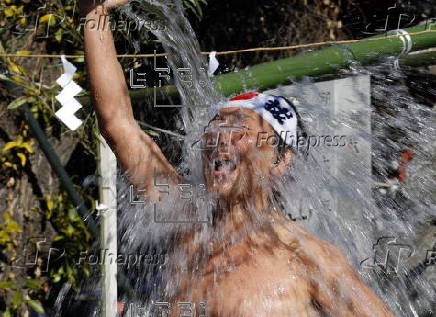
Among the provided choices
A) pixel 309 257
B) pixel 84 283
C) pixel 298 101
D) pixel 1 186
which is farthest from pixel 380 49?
pixel 1 186

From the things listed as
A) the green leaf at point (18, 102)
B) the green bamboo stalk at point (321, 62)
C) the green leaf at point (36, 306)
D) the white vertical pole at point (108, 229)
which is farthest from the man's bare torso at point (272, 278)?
the green leaf at point (36, 306)

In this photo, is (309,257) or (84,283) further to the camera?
(84,283)

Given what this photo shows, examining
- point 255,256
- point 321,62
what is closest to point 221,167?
point 255,256

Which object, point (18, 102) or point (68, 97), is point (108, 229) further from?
point (18, 102)

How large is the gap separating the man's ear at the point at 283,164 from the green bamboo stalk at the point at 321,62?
1.10ft

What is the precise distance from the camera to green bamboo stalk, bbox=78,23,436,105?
88.3 inches

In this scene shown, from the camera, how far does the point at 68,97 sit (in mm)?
2873

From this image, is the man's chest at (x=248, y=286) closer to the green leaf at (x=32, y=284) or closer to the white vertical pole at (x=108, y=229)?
the white vertical pole at (x=108, y=229)

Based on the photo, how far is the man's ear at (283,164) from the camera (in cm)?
220

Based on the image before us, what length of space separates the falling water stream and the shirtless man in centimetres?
2

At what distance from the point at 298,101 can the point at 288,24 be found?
2119 mm

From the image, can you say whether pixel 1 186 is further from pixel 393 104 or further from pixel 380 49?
pixel 380 49

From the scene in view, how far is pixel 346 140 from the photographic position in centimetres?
279

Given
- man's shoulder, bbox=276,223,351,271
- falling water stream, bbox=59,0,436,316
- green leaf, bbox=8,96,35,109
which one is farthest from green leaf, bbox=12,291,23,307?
man's shoulder, bbox=276,223,351,271
